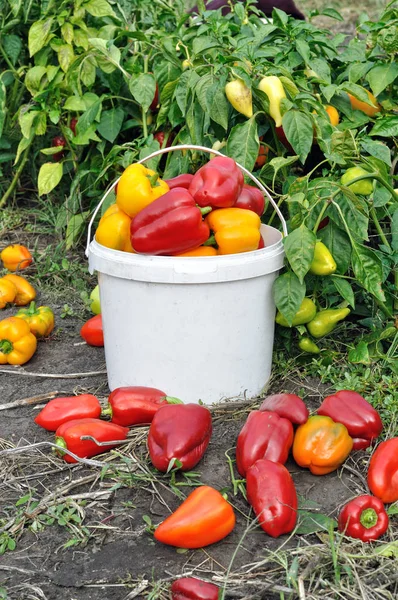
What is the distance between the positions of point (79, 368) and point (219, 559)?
1.22m

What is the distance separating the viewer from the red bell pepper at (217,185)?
7.52 feet

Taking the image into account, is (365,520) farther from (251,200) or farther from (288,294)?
(251,200)

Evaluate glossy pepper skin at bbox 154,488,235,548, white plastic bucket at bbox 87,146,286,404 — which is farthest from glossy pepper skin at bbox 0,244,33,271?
glossy pepper skin at bbox 154,488,235,548

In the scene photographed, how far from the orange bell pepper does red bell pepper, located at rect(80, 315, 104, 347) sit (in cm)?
54

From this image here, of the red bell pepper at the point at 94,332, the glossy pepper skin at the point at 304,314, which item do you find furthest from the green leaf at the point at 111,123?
the glossy pepper skin at the point at 304,314

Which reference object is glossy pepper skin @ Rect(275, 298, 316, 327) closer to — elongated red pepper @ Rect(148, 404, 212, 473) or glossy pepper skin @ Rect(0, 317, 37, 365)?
elongated red pepper @ Rect(148, 404, 212, 473)

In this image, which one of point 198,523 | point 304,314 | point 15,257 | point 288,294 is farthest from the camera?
point 15,257

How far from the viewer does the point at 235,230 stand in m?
2.30

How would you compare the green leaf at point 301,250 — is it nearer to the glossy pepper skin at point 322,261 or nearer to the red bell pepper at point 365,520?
the glossy pepper skin at point 322,261

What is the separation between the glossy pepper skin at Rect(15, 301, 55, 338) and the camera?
2.95 metres

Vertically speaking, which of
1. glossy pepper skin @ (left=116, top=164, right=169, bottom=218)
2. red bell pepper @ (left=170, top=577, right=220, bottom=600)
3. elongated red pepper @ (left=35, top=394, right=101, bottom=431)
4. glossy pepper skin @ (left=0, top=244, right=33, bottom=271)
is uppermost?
glossy pepper skin @ (left=116, top=164, right=169, bottom=218)

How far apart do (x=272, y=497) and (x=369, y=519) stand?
23 cm

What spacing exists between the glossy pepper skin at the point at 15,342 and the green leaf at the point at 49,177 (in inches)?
28.5

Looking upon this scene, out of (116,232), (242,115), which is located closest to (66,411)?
(116,232)
